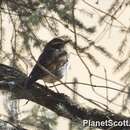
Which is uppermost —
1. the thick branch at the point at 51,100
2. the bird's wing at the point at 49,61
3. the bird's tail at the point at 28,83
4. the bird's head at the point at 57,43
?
the bird's head at the point at 57,43

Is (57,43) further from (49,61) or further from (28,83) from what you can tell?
(28,83)

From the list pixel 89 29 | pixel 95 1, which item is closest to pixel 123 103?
pixel 95 1

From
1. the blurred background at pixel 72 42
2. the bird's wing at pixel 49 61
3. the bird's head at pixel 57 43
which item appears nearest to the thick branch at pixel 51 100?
the blurred background at pixel 72 42

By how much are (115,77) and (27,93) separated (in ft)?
5.31

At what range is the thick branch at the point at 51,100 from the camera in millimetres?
2775

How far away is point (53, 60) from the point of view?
11.0 feet

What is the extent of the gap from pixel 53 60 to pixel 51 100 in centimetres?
57

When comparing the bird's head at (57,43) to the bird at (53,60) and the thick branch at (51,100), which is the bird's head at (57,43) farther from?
the thick branch at (51,100)

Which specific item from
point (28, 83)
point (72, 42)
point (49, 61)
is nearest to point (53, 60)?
point (49, 61)

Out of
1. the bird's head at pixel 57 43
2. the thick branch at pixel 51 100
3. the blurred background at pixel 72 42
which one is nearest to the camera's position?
the thick branch at pixel 51 100

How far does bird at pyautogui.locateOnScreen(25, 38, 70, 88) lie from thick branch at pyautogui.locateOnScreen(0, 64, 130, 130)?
325mm

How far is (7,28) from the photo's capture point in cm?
433

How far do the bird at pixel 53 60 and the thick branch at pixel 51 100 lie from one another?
0.33m

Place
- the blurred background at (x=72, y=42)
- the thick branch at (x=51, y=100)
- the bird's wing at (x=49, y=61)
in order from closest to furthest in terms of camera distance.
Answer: the thick branch at (x=51, y=100) → the blurred background at (x=72, y=42) → the bird's wing at (x=49, y=61)
